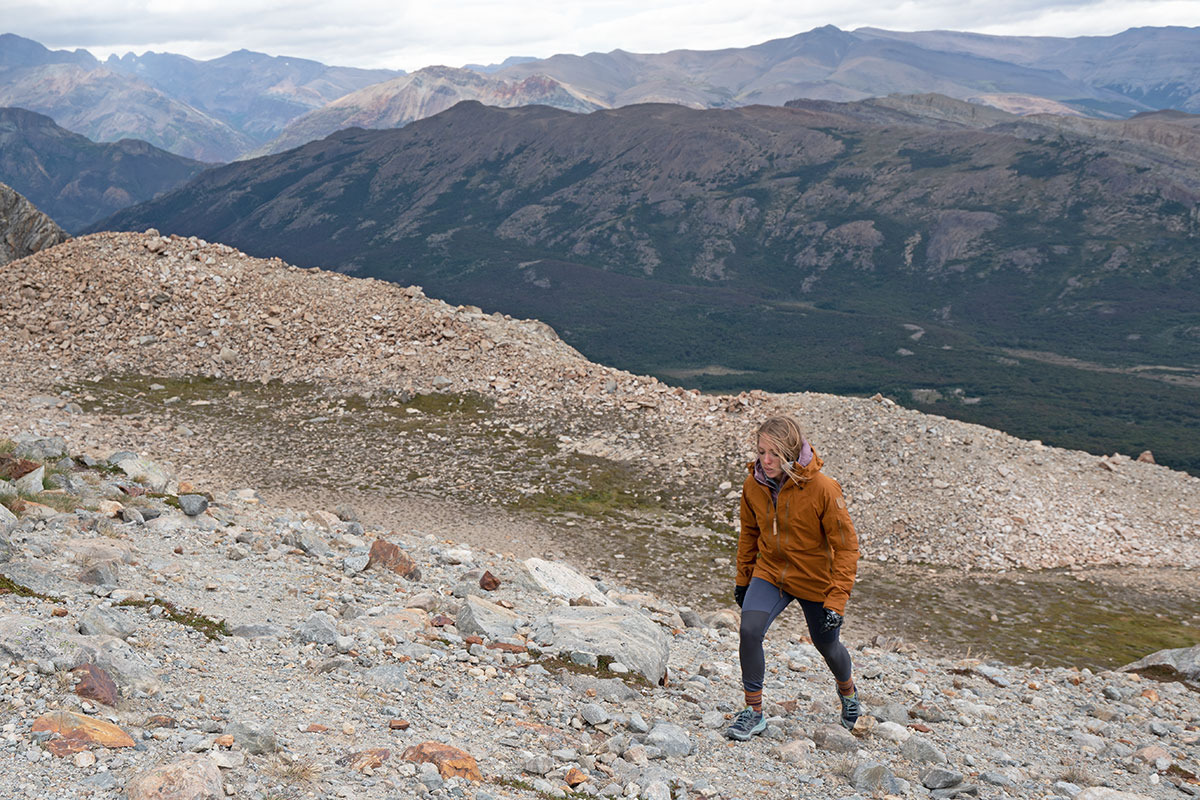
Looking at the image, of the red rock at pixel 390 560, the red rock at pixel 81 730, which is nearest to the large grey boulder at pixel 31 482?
the red rock at pixel 390 560

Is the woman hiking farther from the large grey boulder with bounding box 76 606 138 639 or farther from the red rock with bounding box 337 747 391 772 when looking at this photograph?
the large grey boulder with bounding box 76 606 138 639

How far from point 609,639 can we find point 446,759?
11.9 feet

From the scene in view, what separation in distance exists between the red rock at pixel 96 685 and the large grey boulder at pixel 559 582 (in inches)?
278

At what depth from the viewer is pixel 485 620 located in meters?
9.88

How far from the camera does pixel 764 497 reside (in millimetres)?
8148

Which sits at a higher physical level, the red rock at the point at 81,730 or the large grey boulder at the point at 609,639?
the red rock at the point at 81,730

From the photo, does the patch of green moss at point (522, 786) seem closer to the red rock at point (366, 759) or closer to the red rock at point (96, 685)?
the red rock at point (366, 759)

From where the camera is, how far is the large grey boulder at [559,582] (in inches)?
515

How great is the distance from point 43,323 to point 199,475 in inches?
536

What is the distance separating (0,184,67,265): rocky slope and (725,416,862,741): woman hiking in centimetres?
4319

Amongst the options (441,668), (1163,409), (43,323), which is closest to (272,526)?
(441,668)

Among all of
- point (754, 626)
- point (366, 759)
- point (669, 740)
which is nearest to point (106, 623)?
point (366, 759)

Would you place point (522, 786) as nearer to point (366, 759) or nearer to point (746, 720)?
point (366, 759)

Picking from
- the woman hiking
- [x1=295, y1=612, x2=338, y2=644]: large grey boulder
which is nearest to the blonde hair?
the woman hiking
